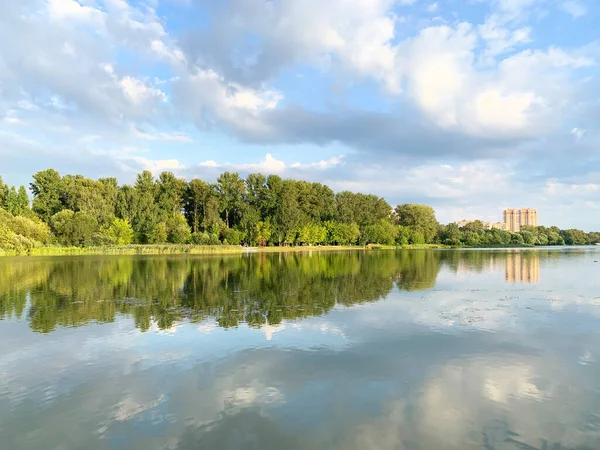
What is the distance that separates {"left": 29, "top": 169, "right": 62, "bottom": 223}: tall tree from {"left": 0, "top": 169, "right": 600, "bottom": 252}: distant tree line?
166 mm

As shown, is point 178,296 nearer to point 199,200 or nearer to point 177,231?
point 177,231

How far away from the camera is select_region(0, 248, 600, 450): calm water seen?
21.2ft

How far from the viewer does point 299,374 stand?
9.04 metres

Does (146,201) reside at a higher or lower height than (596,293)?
higher

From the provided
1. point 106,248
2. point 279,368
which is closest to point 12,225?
point 106,248

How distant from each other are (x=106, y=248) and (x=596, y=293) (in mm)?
63300

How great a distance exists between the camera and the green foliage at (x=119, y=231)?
70.1m

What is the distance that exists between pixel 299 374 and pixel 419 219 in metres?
124

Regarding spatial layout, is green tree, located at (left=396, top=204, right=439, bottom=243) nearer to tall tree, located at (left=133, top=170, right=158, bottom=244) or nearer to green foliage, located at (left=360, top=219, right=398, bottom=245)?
green foliage, located at (left=360, top=219, right=398, bottom=245)

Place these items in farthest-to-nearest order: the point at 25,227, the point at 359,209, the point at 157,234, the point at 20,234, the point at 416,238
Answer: the point at 416,238, the point at 359,209, the point at 157,234, the point at 25,227, the point at 20,234

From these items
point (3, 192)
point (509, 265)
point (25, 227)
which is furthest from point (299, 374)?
point (3, 192)

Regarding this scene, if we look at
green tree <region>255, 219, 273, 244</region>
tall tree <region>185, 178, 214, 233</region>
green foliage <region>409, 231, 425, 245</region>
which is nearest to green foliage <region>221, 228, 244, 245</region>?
green tree <region>255, 219, 273, 244</region>

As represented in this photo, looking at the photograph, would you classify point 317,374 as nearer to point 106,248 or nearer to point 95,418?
point 95,418

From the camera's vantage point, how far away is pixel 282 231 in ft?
294
